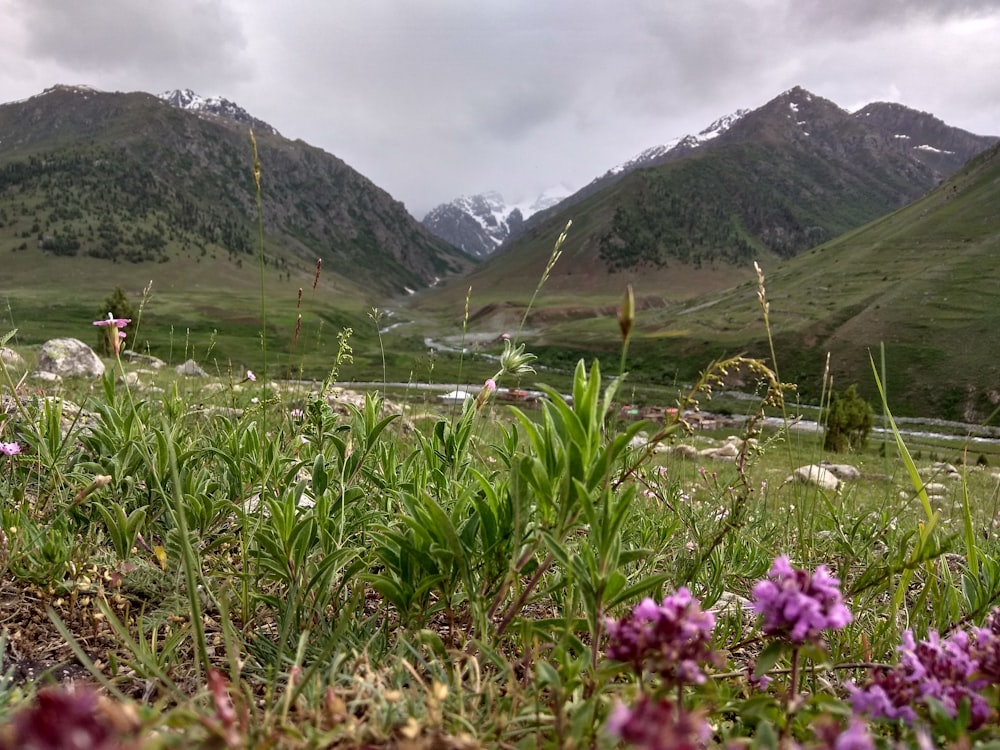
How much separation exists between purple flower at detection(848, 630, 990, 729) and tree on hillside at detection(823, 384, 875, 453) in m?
27.2

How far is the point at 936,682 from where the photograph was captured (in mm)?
1224

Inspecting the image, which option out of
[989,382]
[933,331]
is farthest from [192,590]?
[933,331]

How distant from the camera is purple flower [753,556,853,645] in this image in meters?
1.20

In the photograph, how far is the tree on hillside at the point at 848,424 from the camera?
25.8 m

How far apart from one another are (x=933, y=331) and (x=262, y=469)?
9066 cm

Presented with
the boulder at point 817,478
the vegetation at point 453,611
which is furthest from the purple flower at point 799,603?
the boulder at point 817,478

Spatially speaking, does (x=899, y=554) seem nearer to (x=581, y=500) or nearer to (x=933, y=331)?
(x=581, y=500)

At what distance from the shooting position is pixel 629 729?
29.6 inches

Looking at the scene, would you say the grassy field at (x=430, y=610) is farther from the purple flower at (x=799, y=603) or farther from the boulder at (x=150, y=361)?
the boulder at (x=150, y=361)

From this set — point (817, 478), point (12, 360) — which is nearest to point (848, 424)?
point (817, 478)

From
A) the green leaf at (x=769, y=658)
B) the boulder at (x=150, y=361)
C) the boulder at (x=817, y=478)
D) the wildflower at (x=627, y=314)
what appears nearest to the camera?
the wildflower at (x=627, y=314)

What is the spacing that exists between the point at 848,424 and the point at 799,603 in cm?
3075

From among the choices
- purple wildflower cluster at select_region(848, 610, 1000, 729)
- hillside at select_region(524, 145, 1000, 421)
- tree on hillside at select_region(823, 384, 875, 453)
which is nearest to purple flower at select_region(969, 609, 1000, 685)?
purple wildflower cluster at select_region(848, 610, 1000, 729)

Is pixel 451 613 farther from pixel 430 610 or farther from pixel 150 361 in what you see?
pixel 150 361
